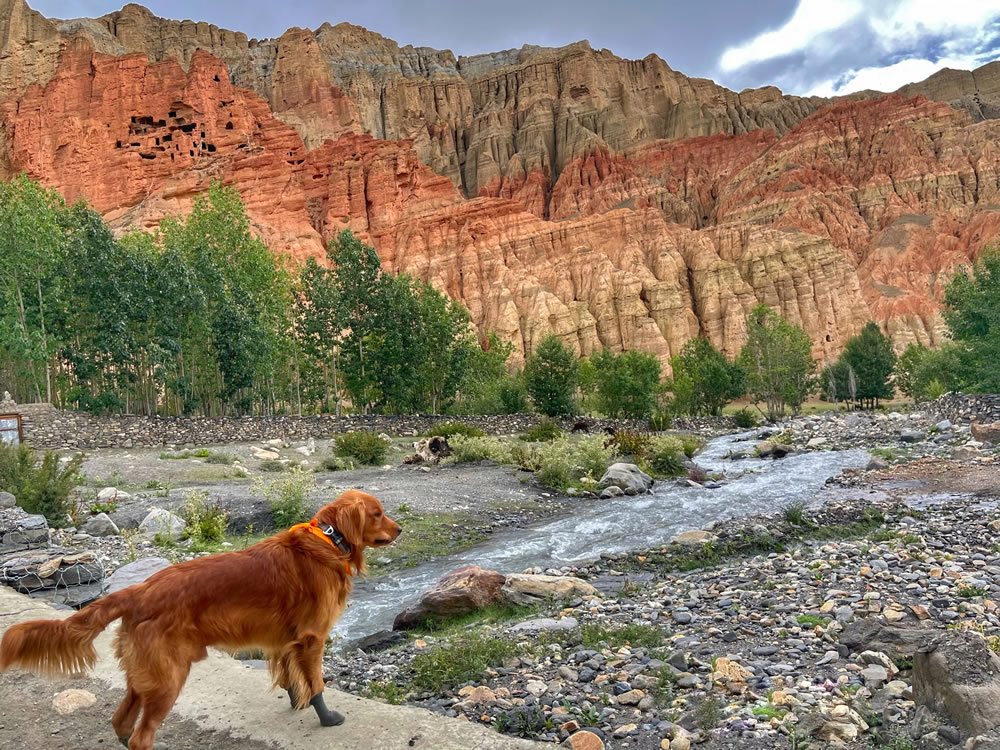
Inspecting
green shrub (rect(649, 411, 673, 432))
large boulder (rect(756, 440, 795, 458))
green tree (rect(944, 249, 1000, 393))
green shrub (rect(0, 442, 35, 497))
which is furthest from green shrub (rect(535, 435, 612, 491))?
green tree (rect(944, 249, 1000, 393))

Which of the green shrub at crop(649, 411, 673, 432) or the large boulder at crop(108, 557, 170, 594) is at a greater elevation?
the large boulder at crop(108, 557, 170, 594)

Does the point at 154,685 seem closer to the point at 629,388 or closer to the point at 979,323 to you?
the point at 979,323

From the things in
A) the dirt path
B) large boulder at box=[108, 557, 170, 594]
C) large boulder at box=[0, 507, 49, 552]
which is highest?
large boulder at box=[0, 507, 49, 552]

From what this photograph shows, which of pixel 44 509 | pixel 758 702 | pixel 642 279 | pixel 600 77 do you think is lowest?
pixel 758 702

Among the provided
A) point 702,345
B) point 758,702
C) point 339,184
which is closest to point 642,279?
point 702,345

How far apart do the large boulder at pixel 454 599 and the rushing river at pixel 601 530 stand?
17.2 inches

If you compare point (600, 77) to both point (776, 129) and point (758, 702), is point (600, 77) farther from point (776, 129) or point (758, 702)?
point (758, 702)

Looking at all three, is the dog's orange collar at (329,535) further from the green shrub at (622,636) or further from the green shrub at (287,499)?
the green shrub at (287,499)

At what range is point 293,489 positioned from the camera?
1380 cm

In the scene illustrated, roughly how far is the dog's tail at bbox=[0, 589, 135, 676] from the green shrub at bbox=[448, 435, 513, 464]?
21748 millimetres

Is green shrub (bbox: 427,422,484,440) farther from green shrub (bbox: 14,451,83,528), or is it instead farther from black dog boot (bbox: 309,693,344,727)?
black dog boot (bbox: 309,693,344,727)

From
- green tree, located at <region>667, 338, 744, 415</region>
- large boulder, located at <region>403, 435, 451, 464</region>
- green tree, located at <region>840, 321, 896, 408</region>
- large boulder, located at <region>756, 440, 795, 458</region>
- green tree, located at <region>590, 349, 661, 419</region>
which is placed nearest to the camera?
large boulder, located at <region>403, 435, 451, 464</region>

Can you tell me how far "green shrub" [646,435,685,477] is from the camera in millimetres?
25062

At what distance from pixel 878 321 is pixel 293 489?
107 metres
